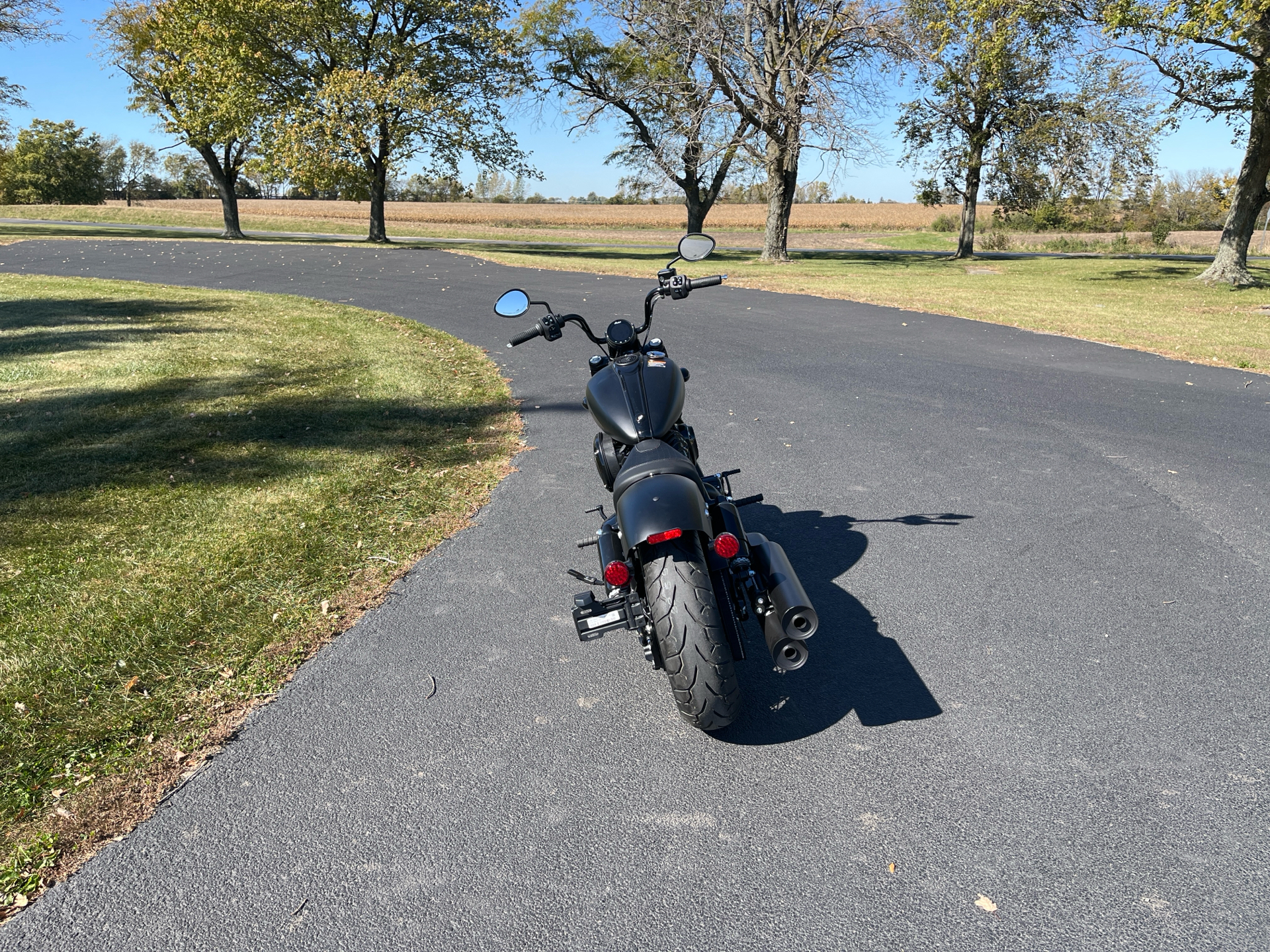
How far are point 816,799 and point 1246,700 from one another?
1912mm

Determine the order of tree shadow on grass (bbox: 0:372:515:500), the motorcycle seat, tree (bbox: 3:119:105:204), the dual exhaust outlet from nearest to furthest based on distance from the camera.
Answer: the dual exhaust outlet → the motorcycle seat → tree shadow on grass (bbox: 0:372:515:500) → tree (bbox: 3:119:105:204)

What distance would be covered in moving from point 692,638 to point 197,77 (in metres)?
35.8

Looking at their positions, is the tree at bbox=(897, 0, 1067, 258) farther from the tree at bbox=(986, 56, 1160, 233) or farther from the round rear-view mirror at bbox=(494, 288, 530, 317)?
the round rear-view mirror at bbox=(494, 288, 530, 317)

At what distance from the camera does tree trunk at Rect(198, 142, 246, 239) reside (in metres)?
34.1

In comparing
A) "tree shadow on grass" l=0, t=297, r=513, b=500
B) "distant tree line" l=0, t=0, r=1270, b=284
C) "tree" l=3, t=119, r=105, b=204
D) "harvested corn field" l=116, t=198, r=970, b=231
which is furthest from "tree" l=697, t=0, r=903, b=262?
"tree" l=3, t=119, r=105, b=204

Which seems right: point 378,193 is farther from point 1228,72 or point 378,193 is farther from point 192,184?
point 192,184

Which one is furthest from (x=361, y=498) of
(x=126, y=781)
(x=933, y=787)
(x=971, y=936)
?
(x=971, y=936)

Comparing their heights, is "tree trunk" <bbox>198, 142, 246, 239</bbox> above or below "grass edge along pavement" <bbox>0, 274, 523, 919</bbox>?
above

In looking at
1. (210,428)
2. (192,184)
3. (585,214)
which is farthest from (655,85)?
(192,184)

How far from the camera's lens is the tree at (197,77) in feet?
98.2

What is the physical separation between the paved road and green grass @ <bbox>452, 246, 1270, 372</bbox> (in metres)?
7.38

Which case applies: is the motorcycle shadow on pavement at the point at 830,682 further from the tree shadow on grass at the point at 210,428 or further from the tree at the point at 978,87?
the tree at the point at 978,87

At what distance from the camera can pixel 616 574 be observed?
2986mm

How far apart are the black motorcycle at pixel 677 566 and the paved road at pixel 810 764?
1.27 feet
